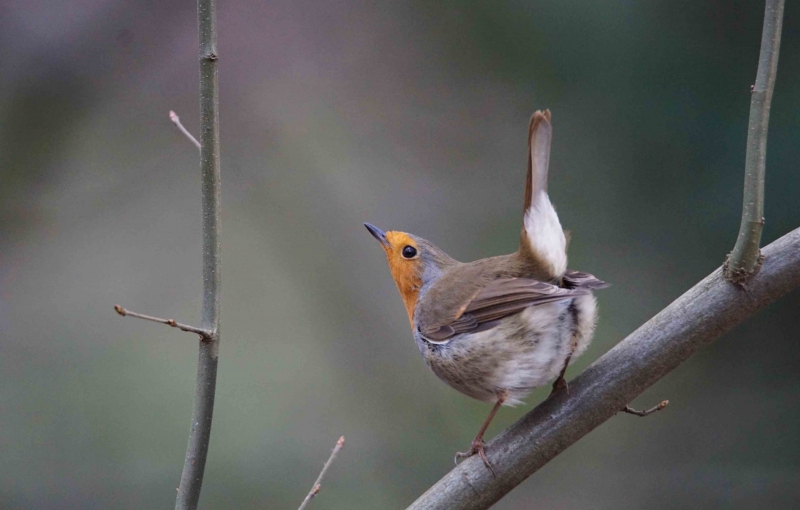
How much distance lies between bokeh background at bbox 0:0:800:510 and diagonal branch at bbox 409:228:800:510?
4.57ft

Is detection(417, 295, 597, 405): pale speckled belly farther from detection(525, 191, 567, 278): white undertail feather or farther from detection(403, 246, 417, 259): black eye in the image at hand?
detection(403, 246, 417, 259): black eye

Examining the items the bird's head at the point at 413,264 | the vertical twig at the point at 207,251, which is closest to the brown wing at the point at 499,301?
the bird's head at the point at 413,264

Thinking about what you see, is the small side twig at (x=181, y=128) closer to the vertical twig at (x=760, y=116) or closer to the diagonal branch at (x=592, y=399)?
the diagonal branch at (x=592, y=399)

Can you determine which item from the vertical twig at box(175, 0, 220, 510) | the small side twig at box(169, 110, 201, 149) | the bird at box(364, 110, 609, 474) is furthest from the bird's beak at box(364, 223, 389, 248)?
the vertical twig at box(175, 0, 220, 510)

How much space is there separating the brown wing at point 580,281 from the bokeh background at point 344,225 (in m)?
1.07

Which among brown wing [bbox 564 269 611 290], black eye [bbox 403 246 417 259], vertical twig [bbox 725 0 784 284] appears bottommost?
brown wing [bbox 564 269 611 290]

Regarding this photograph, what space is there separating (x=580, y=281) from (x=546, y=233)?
0.52 ft

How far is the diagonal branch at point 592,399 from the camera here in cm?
146

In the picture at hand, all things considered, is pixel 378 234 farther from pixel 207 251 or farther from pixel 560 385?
pixel 207 251

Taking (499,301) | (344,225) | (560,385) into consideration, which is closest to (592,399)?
(560,385)

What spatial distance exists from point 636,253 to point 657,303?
0.75 feet

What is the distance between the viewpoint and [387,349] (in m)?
3.22

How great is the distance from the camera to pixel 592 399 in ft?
4.96

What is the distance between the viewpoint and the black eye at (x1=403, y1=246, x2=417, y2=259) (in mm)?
2425
